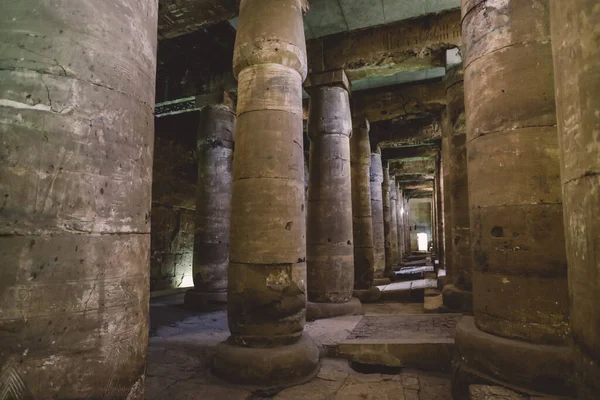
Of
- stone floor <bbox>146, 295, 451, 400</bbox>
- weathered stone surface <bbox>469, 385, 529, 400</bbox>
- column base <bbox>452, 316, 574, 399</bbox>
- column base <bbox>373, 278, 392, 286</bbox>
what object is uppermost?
column base <bbox>452, 316, 574, 399</bbox>

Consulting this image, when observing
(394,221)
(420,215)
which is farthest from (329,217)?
(420,215)

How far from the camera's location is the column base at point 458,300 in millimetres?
6730

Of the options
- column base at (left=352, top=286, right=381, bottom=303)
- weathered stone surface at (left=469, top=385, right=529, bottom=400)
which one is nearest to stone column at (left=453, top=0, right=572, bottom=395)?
weathered stone surface at (left=469, top=385, right=529, bottom=400)

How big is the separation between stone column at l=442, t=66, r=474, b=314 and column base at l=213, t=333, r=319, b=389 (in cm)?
402

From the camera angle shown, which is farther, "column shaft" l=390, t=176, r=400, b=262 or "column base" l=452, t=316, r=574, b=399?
"column shaft" l=390, t=176, r=400, b=262

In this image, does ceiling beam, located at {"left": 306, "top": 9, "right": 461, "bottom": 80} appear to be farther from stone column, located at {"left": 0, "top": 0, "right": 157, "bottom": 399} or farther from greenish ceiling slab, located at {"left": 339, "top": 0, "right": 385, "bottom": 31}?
stone column, located at {"left": 0, "top": 0, "right": 157, "bottom": 399}

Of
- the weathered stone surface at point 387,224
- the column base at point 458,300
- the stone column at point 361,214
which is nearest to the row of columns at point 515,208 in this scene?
the column base at point 458,300

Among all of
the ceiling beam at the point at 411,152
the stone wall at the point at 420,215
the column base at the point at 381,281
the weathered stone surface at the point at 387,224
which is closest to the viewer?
the column base at the point at 381,281

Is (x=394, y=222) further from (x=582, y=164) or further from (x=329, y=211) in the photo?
(x=582, y=164)

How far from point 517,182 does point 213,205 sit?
7007mm

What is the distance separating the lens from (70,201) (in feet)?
5.65

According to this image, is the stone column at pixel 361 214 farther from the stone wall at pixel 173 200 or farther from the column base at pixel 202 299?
the stone wall at pixel 173 200

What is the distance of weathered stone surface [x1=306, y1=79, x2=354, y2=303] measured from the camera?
686 cm

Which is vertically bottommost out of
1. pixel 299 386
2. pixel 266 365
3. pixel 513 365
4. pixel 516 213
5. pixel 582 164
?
pixel 299 386
